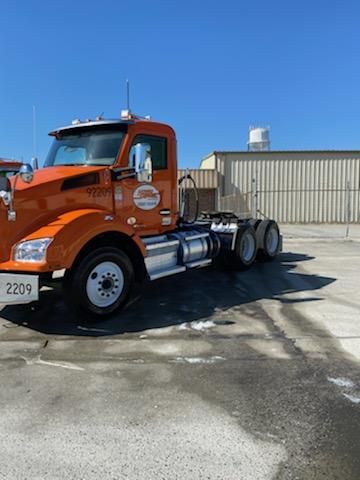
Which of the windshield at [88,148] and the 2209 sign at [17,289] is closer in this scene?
the 2209 sign at [17,289]

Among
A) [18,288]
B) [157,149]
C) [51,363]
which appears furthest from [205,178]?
[51,363]

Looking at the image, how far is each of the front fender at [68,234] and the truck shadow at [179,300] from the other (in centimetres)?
90

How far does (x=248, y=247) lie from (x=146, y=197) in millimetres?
3953

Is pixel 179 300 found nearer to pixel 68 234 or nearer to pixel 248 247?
pixel 68 234

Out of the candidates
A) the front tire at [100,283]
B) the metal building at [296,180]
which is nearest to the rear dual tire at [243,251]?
the front tire at [100,283]

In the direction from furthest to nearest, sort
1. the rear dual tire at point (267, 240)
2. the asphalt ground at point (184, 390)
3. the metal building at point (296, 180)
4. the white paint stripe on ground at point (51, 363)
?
the metal building at point (296, 180)
the rear dual tire at point (267, 240)
the white paint stripe on ground at point (51, 363)
the asphalt ground at point (184, 390)

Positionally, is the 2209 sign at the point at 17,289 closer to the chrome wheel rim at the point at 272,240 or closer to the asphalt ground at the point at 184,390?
the asphalt ground at the point at 184,390

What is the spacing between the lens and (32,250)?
521 cm

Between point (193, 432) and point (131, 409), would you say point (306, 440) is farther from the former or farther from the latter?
point (131, 409)

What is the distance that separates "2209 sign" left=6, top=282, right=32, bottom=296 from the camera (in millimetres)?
5148

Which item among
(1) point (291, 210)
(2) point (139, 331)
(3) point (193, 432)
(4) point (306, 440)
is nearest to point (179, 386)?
(3) point (193, 432)

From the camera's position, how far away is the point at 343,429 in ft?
10.4

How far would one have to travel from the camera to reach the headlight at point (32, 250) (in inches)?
202

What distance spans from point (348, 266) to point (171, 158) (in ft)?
17.7
